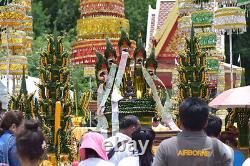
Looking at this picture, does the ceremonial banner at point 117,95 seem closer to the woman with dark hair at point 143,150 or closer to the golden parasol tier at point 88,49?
the woman with dark hair at point 143,150

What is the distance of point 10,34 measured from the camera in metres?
15.6

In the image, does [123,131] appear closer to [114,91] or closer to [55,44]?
[114,91]

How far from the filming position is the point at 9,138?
504cm

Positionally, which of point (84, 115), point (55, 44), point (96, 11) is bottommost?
point (84, 115)

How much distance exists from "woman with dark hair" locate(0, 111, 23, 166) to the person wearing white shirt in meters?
0.86

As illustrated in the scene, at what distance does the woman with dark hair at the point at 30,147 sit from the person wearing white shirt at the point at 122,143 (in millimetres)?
1627

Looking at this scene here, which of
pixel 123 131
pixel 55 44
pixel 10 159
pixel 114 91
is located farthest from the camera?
pixel 55 44

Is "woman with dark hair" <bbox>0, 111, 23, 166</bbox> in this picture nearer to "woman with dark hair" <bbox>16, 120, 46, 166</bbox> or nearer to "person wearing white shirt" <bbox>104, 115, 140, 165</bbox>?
"person wearing white shirt" <bbox>104, 115, 140, 165</bbox>

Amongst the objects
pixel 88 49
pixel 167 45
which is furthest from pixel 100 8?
pixel 167 45

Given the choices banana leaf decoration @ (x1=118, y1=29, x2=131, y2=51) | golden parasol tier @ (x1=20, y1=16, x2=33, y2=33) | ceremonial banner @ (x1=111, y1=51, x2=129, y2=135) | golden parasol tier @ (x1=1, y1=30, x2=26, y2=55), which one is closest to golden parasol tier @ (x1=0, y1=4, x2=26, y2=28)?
golden parasol tier @ (x1=20, y1=16, x2=33, y2=33)

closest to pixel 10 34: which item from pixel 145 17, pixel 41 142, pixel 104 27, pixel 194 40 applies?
pixel 104 27

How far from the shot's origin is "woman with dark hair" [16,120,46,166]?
12.2 feet

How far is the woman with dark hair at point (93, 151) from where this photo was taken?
171 inches

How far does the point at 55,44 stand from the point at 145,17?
2297 cm
